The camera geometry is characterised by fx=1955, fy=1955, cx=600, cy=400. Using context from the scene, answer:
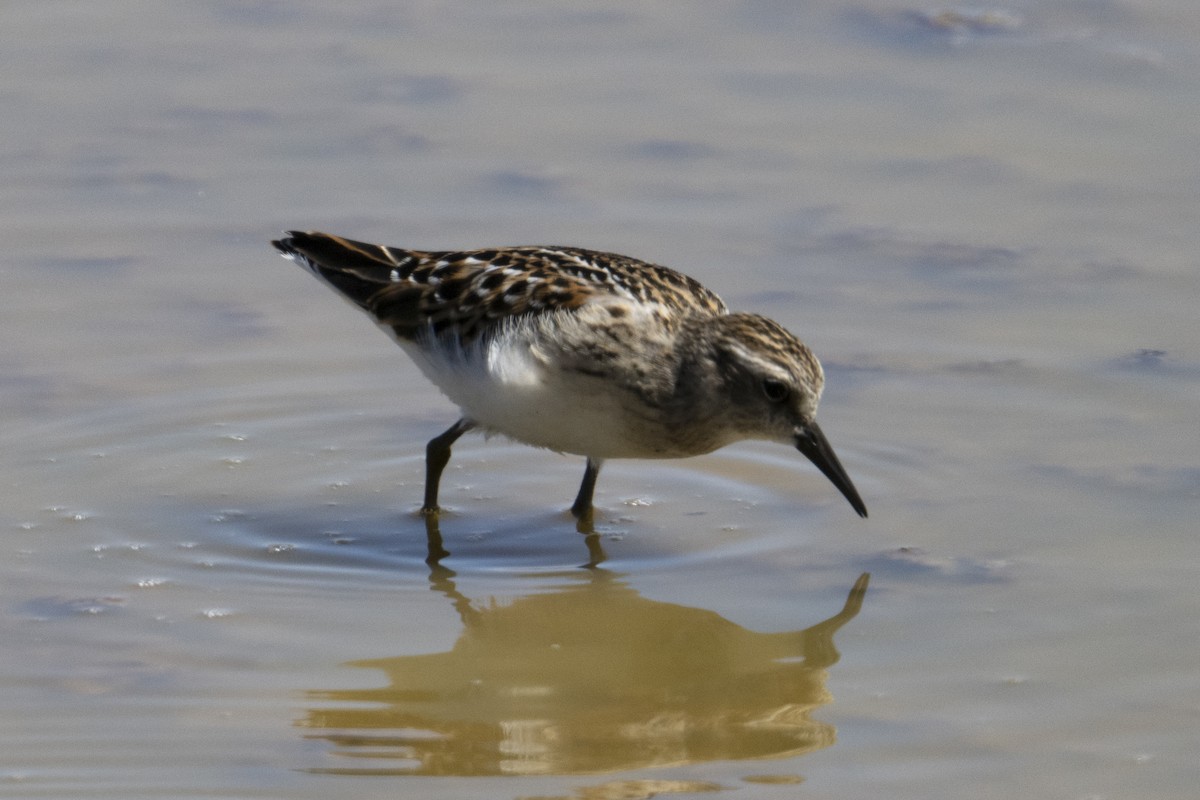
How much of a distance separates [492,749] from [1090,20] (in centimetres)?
833

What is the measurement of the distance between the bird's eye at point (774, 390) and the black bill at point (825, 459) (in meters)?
0.17

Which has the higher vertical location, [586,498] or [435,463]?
[435,463]

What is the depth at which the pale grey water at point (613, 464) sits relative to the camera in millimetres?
6293

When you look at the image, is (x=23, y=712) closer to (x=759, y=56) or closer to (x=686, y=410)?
(x=686, y=410)

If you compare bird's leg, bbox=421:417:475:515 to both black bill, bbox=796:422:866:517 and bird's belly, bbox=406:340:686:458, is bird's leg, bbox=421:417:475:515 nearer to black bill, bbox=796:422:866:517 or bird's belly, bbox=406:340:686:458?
bird's belly, bbox=406:340:686:458

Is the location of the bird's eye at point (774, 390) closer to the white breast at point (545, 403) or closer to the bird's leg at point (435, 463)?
the white breast at point (545, 403)

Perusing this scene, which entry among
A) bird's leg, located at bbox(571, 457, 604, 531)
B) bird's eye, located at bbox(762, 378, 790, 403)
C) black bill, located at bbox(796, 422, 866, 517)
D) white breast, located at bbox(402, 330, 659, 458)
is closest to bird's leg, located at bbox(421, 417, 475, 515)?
white breast, located at bbox(402, 330, 659, 458)

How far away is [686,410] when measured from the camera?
7762mm

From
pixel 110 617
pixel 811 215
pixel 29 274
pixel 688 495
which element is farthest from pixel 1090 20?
pixel 110 617

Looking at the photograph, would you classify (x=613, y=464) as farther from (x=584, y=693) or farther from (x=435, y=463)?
(x=584, y=693)

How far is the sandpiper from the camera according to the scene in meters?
7.68

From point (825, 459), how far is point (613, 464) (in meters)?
1.50

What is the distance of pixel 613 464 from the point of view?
903 centimetres

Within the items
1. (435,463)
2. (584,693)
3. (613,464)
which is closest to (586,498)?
(435,463)
